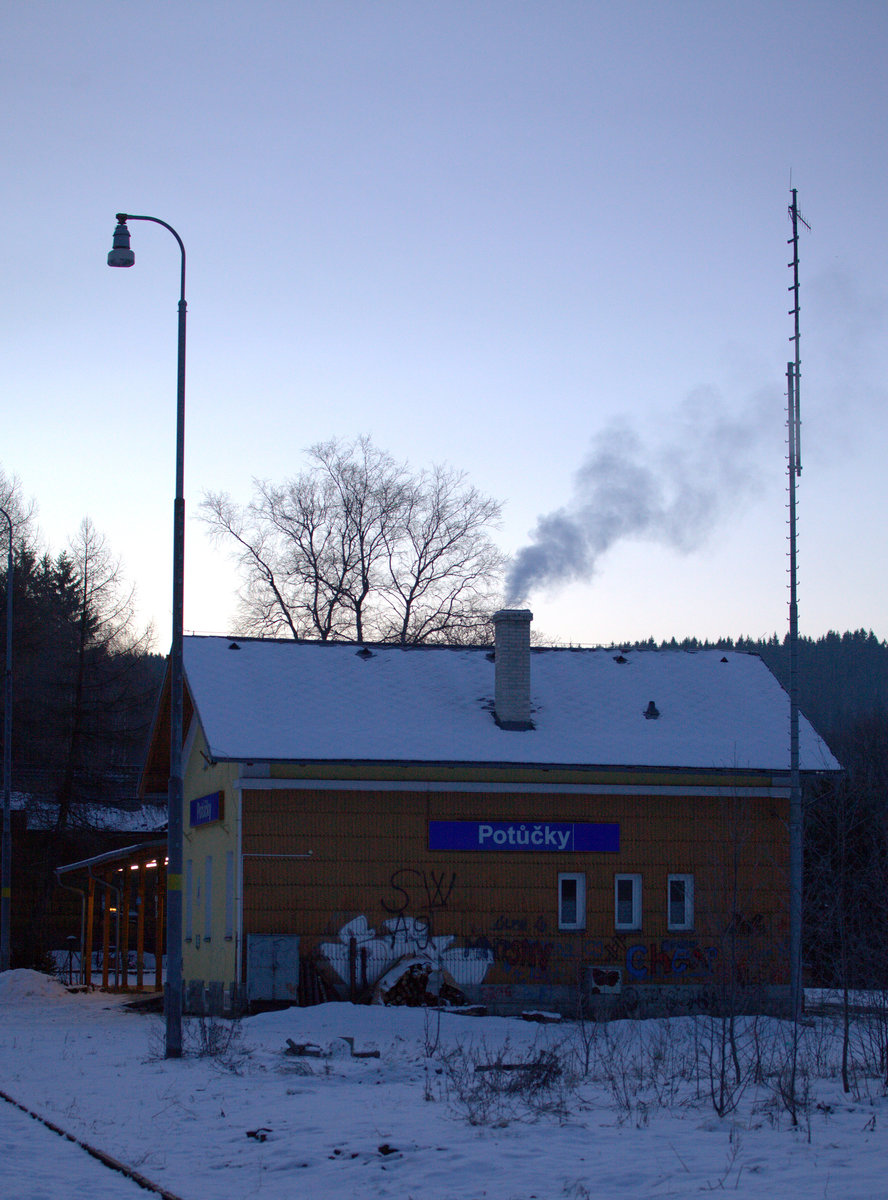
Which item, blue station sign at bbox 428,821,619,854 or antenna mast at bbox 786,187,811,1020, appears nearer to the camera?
antenna mast at bbox 786,187,811,1020

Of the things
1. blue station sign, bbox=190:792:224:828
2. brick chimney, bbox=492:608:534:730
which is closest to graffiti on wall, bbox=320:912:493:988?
blue station sign, bbox=190:792:224:828

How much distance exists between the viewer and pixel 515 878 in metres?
24.5

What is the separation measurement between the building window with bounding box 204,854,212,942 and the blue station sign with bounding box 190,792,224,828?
2.72 feet

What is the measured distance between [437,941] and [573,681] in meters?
6.96

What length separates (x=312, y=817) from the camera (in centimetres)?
2377

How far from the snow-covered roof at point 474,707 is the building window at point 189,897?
474cm

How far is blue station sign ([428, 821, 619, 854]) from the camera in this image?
2427 centimetres

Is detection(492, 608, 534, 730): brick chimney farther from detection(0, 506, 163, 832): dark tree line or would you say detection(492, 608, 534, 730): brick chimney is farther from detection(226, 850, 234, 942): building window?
detection(0, 506, 163, 832): dark tree line

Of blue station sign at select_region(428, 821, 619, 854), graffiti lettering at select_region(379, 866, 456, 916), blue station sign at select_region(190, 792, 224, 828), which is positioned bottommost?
graffiti lettering at select_region(379, 866, 456, 916)

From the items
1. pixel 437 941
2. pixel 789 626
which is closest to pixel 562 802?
pixel 437 941

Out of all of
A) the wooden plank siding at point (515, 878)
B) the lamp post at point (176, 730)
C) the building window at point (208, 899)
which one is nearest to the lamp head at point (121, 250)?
the lamp post at point (176, 730)

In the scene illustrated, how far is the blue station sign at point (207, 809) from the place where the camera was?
2494cm

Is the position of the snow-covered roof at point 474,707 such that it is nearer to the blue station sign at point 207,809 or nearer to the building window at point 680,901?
the blue station sign at point 207,809

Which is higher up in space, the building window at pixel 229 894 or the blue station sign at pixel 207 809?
the blue station sign at pixel 207 809
